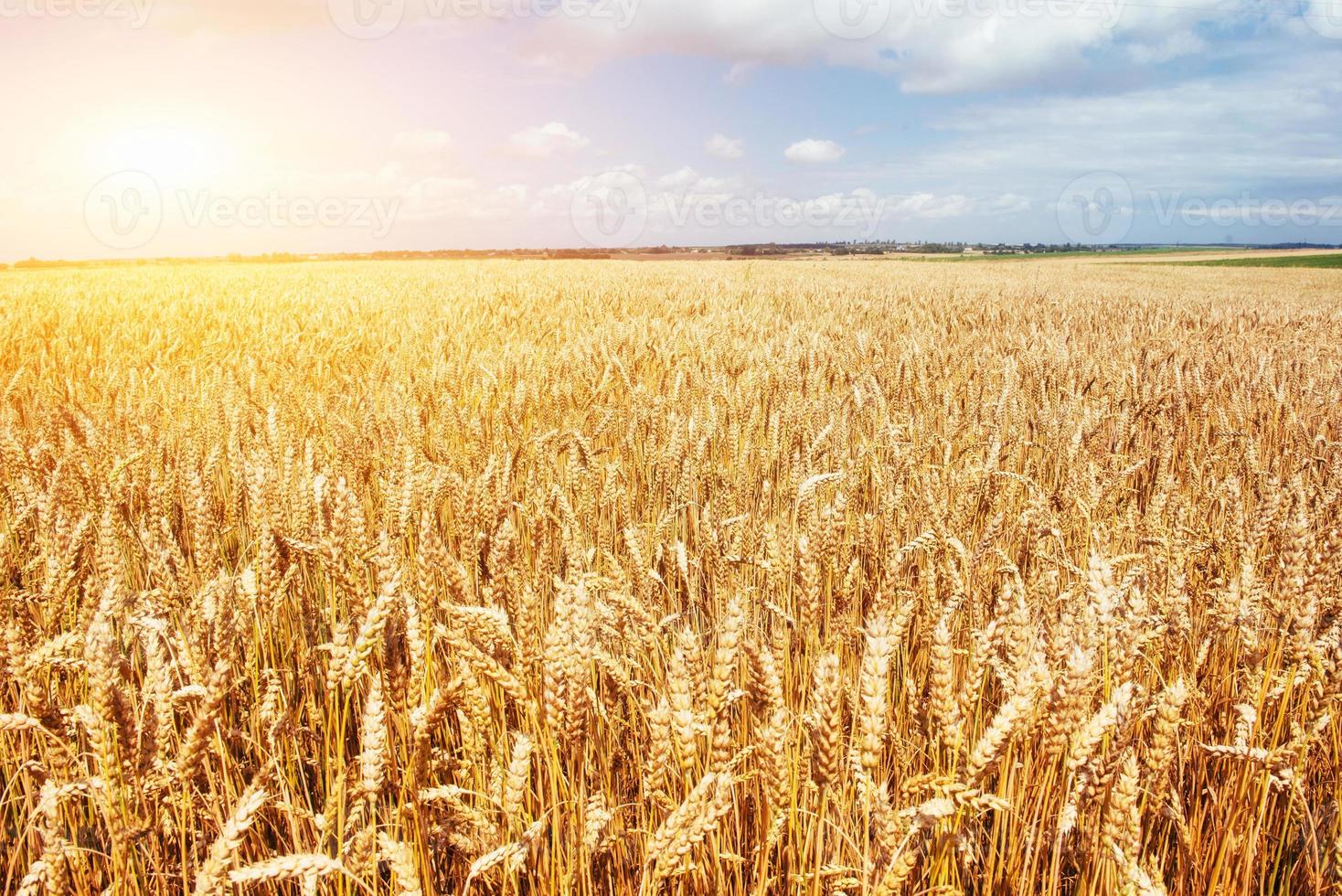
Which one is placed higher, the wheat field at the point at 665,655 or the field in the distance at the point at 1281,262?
the field in the distance at the point at 1281,262

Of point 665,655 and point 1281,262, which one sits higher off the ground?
point 1281,262

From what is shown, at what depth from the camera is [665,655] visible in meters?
1.66

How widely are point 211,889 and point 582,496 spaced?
154 centimetres

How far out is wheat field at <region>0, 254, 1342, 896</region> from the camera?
103 cm

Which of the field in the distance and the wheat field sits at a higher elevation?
the field in the distance

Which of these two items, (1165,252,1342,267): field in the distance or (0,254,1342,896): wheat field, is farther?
(1165,252,1342,267): field in the distance

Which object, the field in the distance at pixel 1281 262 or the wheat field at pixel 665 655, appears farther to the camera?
the field in the distance at pixel 1281 262

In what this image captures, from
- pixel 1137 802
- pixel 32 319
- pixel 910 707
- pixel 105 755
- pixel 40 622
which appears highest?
pixel 32 319

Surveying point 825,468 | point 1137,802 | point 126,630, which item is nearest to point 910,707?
point 1137,802

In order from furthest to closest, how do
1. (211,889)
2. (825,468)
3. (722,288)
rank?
(722,288) → (825,468) → (211,889)

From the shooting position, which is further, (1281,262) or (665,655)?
(1281,262)

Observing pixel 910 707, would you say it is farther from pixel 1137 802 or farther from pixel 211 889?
pixel 211 889

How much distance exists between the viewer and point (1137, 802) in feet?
4.34

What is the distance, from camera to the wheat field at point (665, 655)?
1030 mm
